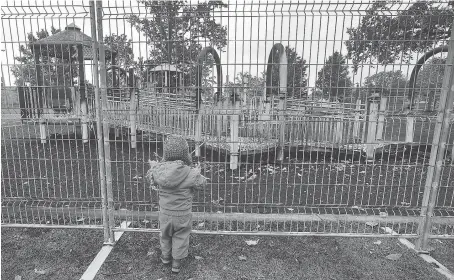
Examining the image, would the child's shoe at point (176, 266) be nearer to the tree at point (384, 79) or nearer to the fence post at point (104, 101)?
the fence post at point (104, 101)

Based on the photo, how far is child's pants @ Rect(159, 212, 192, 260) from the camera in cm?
337

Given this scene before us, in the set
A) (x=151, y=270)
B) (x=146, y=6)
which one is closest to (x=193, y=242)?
(x=151, y=270)

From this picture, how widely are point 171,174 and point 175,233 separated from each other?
2.37ft

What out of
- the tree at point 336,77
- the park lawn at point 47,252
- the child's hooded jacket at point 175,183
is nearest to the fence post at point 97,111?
the park lawn at point 47,252

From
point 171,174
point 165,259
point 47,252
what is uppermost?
point 171,174

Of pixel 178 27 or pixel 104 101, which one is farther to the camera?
pixel 178 27

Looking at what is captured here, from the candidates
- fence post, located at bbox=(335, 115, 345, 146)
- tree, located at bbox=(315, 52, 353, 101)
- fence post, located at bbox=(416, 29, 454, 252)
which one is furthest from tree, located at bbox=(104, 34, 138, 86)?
fence post, located at bbox=(416, 29, 454, 252)

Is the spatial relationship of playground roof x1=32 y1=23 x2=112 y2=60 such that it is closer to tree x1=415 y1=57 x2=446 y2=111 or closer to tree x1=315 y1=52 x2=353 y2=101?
tree x1=315 y1=52 x2=353 y2=101

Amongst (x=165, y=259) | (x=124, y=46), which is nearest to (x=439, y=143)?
(x=165, y=259)

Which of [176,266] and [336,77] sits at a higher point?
[336,77]

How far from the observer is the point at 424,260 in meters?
3.75

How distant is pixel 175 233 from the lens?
3455 mm

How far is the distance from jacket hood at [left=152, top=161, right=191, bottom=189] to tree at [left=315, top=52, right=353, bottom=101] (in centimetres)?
190

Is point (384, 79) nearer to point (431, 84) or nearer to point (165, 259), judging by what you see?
point (431, 84)
